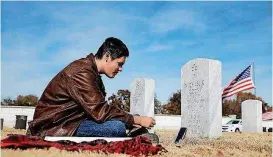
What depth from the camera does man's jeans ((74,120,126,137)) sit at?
294 cm

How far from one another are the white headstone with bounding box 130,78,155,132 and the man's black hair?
367 inches

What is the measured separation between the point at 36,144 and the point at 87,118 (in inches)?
22.4

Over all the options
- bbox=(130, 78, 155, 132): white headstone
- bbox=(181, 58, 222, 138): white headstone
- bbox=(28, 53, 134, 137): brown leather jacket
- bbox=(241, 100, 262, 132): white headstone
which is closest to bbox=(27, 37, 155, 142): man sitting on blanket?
bbox=(28, 53, 134, 137): brown leather jacket

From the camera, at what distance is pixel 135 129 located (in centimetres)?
307

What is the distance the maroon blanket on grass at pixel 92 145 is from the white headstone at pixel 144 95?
978 centimetres

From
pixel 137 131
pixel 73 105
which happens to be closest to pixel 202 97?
pixel 137 131

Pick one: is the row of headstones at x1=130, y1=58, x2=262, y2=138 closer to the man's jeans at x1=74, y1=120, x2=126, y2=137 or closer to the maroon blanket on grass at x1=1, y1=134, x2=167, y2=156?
the man's jeans at x1=74, y1=120, x2=126, y2=137

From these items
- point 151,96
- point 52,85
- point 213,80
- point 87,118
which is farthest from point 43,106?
point 151,96

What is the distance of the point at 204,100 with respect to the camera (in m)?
8.65

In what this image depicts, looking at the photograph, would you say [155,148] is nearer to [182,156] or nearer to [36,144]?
[182,156]

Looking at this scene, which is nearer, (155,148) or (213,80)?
(155,148)

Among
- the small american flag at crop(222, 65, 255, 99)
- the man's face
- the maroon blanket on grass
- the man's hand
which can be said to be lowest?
the maroon blanket on grass

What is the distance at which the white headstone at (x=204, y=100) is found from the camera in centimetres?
852

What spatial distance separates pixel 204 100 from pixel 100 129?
6.04 m
